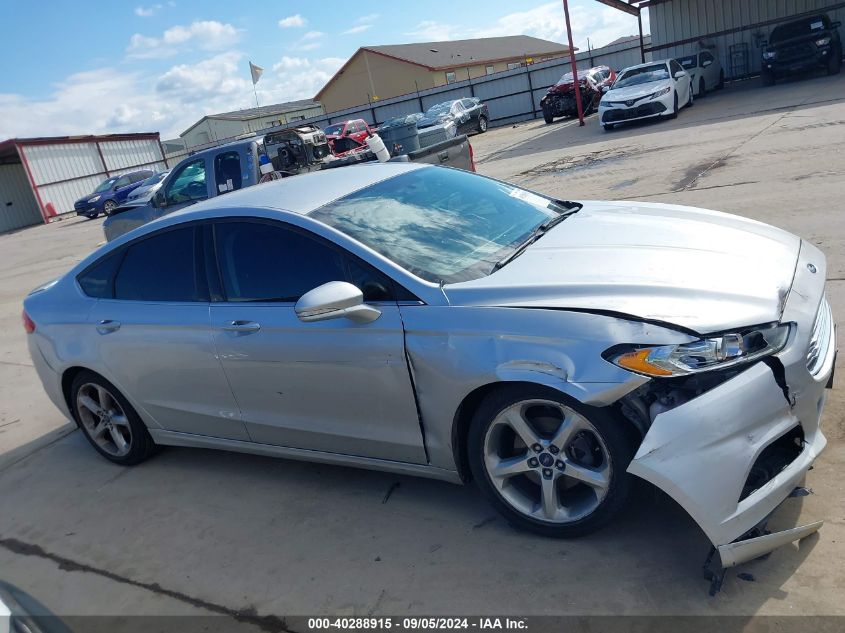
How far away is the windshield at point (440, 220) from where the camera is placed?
3188 mm

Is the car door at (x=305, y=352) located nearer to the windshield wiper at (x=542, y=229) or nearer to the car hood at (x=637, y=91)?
the windshield wiper at (x=542, y=229)

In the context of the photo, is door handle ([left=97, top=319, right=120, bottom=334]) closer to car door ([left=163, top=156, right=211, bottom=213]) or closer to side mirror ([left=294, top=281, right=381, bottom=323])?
side mirror ([left=294, top=281, right=381, bottom=323])

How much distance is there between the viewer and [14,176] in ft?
123

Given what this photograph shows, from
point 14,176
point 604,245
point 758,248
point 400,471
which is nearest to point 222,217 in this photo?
point 400,471

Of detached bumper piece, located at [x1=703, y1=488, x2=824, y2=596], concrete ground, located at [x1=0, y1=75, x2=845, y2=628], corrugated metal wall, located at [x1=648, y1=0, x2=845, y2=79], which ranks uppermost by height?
corrugated metal wall, located at [x1=648, y1=0, x2=845, y2=79]

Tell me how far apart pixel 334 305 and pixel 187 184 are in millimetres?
8379

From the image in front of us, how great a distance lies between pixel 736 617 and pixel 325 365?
192 cm

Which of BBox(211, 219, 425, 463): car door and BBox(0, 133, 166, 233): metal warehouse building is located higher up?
BBox(0, 133, 166, 233): metal warehouse building

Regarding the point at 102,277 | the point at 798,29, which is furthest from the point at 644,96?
the point at 102,277

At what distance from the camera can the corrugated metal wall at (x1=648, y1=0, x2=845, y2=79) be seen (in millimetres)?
25562

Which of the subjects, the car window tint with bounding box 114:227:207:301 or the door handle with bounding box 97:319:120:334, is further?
the door handle with bounding box 97:319:120:334

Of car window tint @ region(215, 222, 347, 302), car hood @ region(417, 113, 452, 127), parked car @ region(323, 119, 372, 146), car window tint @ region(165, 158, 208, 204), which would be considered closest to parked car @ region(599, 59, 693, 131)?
parked car @ region(323, 119, 372, 146)

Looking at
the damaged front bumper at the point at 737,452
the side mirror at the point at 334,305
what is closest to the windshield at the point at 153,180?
the side mirror at the point at 334,305

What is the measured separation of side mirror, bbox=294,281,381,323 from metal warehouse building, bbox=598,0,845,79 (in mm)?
25844
